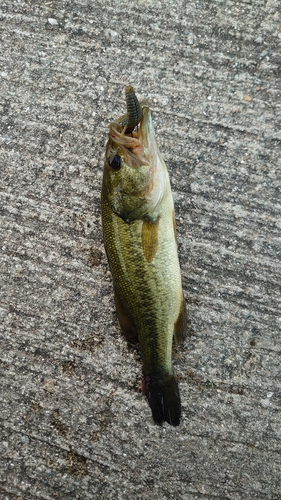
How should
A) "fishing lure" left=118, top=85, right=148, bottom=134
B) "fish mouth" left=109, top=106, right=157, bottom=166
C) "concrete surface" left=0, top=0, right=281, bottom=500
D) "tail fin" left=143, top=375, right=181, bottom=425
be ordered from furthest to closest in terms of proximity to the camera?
"concrete surface" left=0, top=0, right=281, bottom=500
"tail fin" left=143, top=375, right=181, bottom=425
"fish mouth" left=109, top=106, right=157, bottom=166
"fishing lure" left=118, top=85, right=148, bottom=134

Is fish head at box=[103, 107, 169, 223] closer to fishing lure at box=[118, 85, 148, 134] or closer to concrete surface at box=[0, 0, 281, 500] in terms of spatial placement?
fishing lure at box=[118, 85, 148, 134]

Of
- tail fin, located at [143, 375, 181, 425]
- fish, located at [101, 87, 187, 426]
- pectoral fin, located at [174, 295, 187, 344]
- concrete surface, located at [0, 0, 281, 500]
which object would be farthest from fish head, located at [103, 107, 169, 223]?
tail fin, located at [143, 375, 181, 425]

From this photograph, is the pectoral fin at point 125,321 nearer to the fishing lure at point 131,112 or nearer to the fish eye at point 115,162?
the fish eye at point 115,162

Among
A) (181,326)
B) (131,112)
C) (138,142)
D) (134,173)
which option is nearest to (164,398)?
(181,326)

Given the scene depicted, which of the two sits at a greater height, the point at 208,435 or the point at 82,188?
the point at 82,188

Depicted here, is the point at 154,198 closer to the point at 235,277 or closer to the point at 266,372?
the point at 235,277

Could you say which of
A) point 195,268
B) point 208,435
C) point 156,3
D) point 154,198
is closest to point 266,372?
point 208,435
